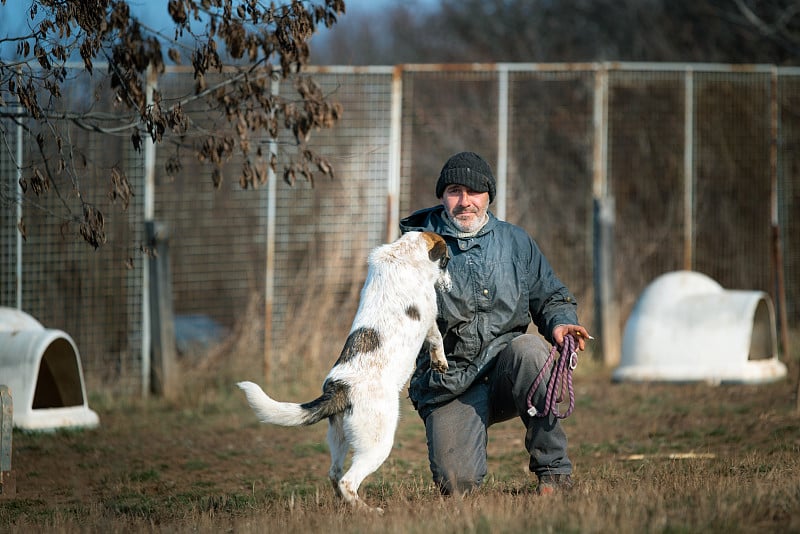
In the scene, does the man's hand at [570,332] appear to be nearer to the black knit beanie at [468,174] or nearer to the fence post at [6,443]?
the black knit beanie at [468,174]

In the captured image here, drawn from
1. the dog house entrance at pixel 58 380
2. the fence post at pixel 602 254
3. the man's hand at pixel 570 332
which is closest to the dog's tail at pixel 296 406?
the man's hand at pixel 570 332

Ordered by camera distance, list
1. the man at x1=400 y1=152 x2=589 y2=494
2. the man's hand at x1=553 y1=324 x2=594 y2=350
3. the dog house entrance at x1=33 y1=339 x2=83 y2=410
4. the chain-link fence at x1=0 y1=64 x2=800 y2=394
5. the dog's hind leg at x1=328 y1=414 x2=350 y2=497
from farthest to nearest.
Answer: the chain-link fence at x1=0 y1=64 x2=800 y2=394, the dog house entrance at x1=33 y1=339 x2=83 y2=410, the man at x1=400 y1=152 x2=589 y2=494, the man's hand at x1=553 y1=324 x2=594 y2=350, the dog's hind leg at x1=328 y1=414 x2=350 y2=497

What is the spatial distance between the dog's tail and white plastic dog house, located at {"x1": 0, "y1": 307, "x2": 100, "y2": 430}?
379cm

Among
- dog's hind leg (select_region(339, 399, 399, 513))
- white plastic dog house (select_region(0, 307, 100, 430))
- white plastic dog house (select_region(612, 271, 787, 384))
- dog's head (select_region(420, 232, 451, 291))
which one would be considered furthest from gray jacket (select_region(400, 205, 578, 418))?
white plastic dog house (select_region(612, 271, 787, 384))

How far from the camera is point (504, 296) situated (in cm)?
511

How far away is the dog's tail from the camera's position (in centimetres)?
431

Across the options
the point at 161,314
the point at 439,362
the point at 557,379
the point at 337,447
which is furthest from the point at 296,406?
the point at 161,314

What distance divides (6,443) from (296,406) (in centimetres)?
232

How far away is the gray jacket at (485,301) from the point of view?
5105 millimetres

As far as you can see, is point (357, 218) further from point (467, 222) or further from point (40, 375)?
point (467, 222)

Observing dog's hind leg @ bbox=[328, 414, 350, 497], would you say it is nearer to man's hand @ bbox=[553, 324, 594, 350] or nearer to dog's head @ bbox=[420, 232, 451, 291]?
dog's head @ bbox=[420, 232, 451, 291]

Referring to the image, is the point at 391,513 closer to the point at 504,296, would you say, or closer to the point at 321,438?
the point at 504,296

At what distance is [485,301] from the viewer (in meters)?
5.11

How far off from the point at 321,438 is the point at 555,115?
10.1 meters
